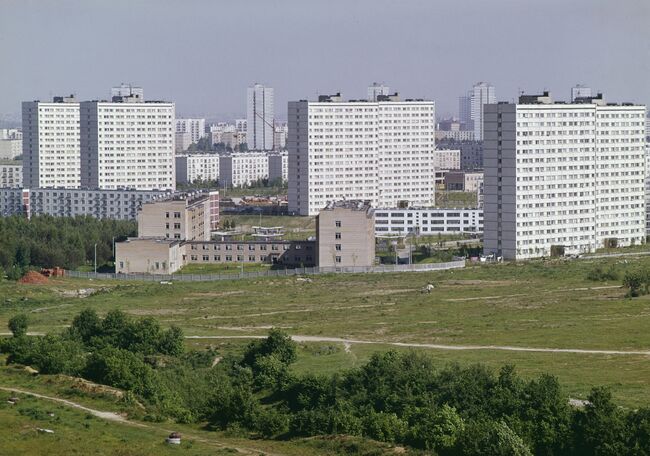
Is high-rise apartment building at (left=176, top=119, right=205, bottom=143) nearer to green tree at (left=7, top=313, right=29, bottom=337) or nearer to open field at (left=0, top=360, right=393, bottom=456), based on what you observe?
green tree at (left=7, top=313, right=29, bottom=337)

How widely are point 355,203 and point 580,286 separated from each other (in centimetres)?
1335

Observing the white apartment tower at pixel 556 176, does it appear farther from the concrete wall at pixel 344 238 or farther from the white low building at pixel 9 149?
the white low building at pixel 9 149

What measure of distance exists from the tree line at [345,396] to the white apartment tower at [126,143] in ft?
155

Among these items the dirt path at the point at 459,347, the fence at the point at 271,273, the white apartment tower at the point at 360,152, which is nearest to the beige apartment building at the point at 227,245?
the fence at the point at 271,273

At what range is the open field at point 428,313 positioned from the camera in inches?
1158

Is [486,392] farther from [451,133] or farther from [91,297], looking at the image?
[451,133]

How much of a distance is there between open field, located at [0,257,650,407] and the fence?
4.00 ft

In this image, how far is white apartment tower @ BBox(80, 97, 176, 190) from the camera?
254 ft

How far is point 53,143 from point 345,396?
5851cm

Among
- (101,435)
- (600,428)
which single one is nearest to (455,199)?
(101,435)

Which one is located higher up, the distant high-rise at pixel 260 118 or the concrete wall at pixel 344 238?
the distant high-rise at pixel 260 118

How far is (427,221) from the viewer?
65125 millimetres

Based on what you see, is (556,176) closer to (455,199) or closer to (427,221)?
(427,221)

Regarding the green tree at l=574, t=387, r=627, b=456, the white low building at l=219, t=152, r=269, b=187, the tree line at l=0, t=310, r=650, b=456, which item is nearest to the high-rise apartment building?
the white low building at l=219, t=152, r=269, b=187
